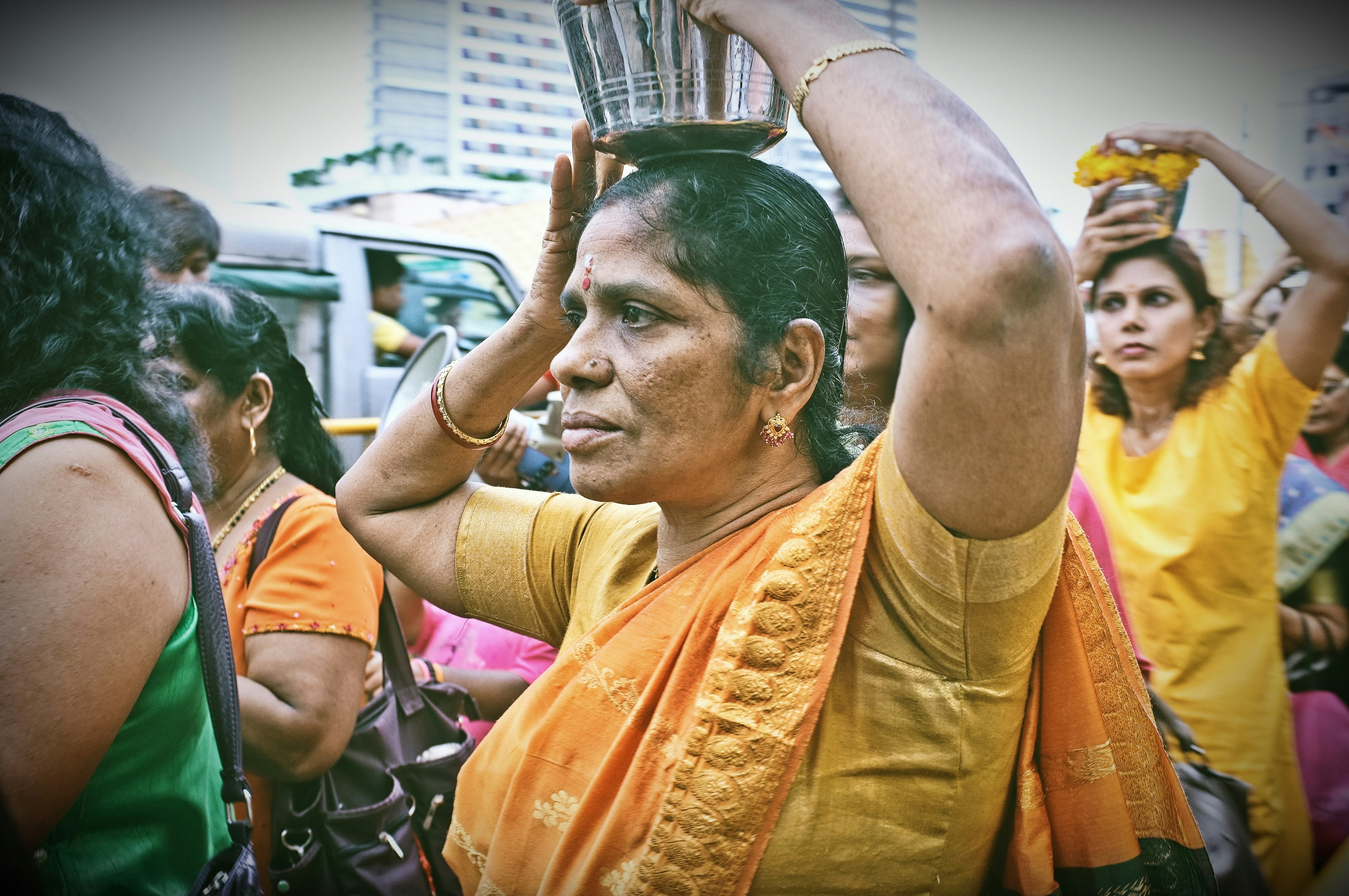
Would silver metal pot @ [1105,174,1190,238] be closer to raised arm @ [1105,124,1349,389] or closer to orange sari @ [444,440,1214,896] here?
raised arm @ [1105,124,1349,389]

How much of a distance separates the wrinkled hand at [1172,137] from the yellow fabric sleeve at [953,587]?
2045 millimetres

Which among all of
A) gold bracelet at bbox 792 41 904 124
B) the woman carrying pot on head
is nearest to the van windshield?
the woman carrying pot on head

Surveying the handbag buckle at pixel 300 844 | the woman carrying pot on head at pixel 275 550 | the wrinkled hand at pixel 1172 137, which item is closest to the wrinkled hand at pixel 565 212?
the woman carrying pot on head at pixel 275 550

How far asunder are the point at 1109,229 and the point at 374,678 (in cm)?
259

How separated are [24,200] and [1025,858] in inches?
75.7

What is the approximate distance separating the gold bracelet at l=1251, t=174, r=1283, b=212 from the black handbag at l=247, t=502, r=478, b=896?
2642 mm

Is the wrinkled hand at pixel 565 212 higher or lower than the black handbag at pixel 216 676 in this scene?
higher

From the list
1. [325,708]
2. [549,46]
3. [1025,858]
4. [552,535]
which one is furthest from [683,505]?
[549,46]

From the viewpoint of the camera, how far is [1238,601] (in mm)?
2529

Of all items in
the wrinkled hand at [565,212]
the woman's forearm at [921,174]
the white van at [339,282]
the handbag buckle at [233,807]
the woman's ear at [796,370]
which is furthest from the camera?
the white van at [339,282]

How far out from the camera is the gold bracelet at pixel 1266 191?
251 cm

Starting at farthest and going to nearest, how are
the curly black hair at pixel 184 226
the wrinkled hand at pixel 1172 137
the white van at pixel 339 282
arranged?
the white van at pixel 339 282
the curly black hair at pixel 184 226
the wrinkled hand at pixel 1172 137

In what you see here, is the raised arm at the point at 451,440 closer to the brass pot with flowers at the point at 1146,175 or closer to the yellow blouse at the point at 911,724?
the yellow blouse at the point at 911,724

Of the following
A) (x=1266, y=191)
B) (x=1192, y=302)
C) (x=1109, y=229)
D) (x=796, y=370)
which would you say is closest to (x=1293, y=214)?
(x=1266, y=191)
